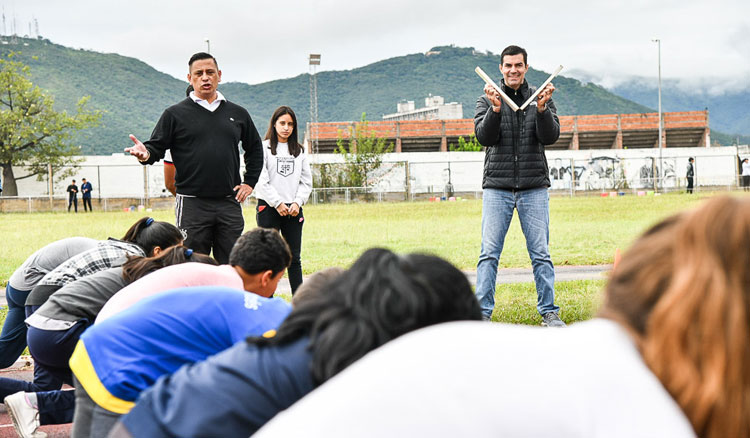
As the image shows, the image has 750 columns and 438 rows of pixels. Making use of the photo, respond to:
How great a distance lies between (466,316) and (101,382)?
170 centimetres

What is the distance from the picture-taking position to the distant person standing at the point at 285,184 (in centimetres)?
810

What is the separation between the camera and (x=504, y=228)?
6.86m

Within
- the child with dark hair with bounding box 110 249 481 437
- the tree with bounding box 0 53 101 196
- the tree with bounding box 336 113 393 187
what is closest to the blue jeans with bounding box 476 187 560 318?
the child with dark hair with bounding box 110 249 481 437

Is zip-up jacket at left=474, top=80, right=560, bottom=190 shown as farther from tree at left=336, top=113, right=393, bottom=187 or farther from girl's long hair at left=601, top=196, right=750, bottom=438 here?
tree at left=336, top=113, right=393, bottom=187

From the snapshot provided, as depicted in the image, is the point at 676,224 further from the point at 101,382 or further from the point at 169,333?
the point at 101,382

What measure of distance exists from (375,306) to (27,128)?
56.8 meters

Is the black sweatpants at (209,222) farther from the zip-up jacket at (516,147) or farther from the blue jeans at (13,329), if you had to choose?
the zip-up jacket at (516,147)

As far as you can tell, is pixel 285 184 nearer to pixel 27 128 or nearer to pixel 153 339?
pixel 153 339

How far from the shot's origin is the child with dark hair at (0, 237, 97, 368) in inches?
219

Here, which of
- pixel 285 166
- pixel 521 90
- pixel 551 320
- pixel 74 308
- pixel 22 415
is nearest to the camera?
pixel 74 308

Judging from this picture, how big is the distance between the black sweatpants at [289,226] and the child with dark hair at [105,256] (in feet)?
9.15

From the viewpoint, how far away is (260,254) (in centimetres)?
405

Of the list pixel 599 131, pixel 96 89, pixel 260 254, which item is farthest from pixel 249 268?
pixel 96 89

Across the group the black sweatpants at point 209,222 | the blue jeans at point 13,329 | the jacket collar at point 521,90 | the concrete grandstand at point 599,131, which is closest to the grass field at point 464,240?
the jacket collar at point 521,90
